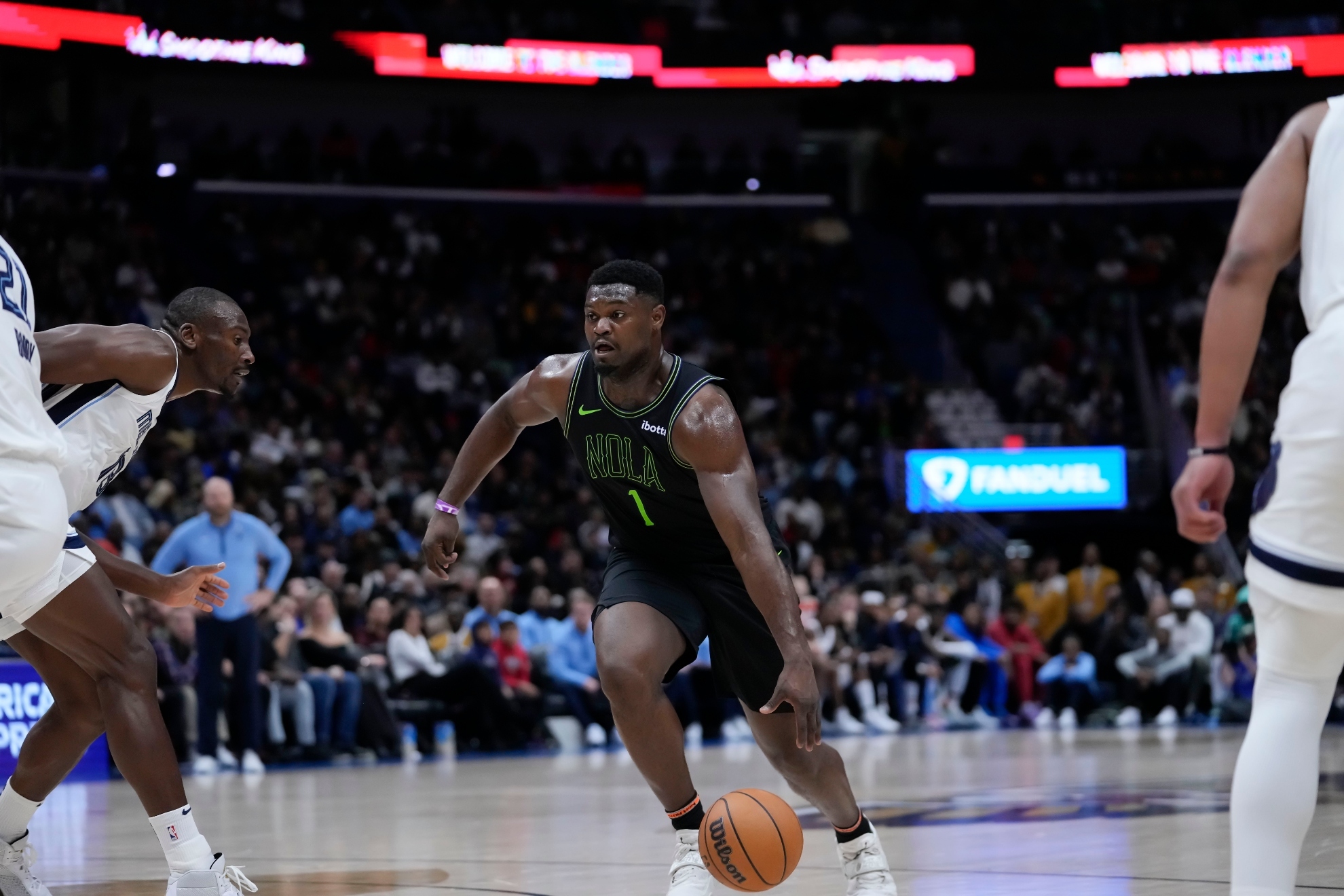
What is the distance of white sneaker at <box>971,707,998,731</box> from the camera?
17.8 meters

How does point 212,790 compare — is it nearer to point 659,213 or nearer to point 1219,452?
point 1219,452

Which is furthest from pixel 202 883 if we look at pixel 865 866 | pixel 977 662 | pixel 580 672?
pixel 977 662

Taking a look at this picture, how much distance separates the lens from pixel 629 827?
8.03m

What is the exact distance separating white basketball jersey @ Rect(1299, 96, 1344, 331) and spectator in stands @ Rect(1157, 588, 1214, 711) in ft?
49.6

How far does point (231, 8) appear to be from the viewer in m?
24.0

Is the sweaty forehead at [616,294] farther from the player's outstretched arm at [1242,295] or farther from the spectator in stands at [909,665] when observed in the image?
the spectator in stands at [909,665]

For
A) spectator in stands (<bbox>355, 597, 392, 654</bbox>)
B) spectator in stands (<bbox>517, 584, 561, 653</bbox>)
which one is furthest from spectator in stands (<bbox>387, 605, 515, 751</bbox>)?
spectator in stands (<bbox>517, 584, 561, 653</bbox>)

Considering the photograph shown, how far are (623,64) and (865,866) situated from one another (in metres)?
23.2

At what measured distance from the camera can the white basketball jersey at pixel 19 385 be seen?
4680mm

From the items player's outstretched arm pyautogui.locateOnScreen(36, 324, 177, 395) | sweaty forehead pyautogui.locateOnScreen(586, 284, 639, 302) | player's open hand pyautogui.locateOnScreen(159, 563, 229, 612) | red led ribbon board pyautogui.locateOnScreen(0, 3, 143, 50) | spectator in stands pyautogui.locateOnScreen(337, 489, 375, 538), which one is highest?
red led ribbon board pyautogui.locateOnScreen(0, 3, 143, 50)

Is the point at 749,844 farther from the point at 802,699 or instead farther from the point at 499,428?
the point at 499,428

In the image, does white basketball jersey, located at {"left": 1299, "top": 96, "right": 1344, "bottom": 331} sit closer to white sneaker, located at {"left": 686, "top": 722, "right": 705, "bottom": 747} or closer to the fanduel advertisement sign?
white sneaker, located at {"left": 686, "top": 722, "right": 705, "bottom": 747}

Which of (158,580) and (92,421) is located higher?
(92,421)

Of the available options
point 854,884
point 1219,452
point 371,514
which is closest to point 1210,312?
point 1219,452
